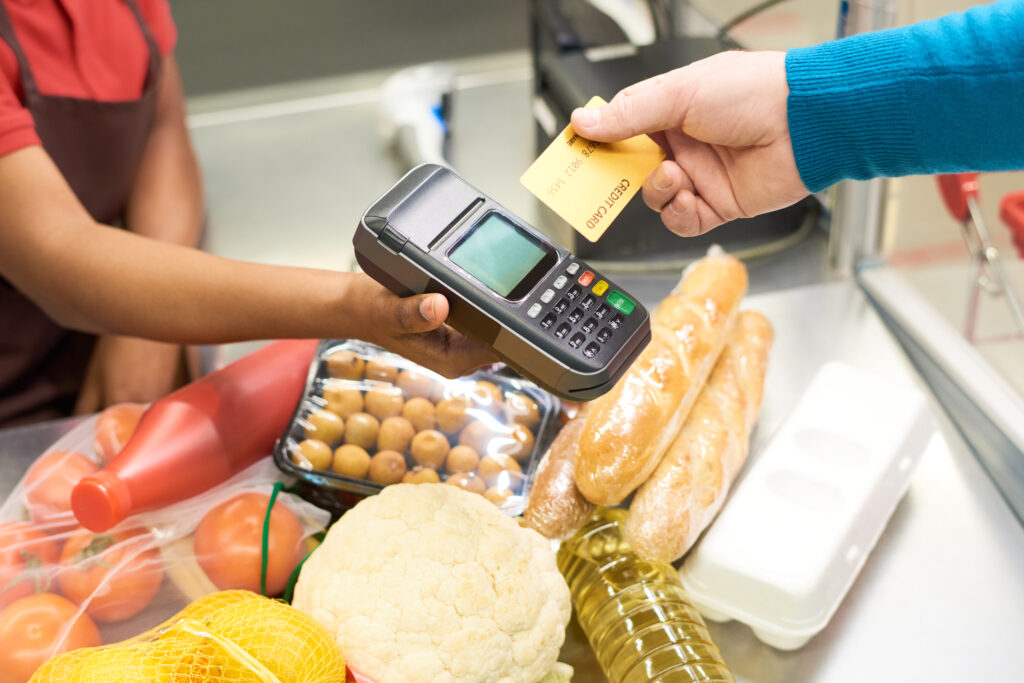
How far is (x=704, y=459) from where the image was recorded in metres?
0.77

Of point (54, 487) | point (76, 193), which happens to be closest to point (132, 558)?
point (54, 487)

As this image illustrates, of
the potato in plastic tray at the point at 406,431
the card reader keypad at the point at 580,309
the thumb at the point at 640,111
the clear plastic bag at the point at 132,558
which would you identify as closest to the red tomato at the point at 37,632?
the clear plastic bag at the point at 132,558

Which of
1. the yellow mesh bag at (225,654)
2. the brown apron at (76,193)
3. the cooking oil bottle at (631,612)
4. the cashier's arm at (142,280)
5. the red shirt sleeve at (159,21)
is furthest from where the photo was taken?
the red shirt sleeve at (159,21)

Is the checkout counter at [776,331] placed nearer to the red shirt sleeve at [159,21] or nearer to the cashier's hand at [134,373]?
the cashier's hand at [134,373]

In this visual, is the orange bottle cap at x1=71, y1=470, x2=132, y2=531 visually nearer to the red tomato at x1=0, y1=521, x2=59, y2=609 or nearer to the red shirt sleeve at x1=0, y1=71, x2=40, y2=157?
the red tomato at x1=0, y1=521, x2=59, y2=609

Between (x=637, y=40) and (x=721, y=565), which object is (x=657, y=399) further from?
(x=637, y=40)

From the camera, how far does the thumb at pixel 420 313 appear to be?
2.03 ft

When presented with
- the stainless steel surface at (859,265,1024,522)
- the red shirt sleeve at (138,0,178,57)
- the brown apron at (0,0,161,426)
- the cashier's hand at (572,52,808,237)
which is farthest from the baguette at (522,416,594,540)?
the red shirt sleeve at (138,0,178,57)

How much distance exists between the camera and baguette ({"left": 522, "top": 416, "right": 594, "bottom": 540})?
2.40ft

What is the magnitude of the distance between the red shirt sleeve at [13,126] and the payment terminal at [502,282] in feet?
1.52

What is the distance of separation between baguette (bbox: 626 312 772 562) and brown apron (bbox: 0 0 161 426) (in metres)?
0.83

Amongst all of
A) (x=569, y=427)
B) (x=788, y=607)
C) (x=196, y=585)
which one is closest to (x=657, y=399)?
(x=569, y=427)

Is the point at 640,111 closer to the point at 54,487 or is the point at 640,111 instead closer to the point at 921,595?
the point at 921,595

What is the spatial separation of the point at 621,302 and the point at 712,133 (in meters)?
0.18
